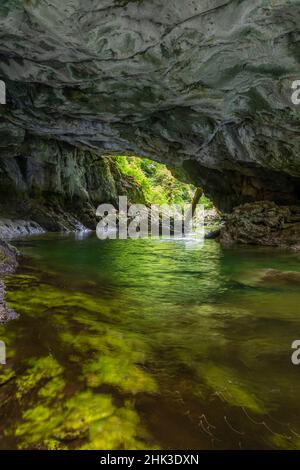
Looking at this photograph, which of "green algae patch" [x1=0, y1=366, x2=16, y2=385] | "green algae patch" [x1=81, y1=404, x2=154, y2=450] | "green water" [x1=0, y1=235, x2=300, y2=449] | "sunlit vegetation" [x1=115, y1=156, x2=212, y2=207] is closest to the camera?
"green algae patch" [x1=81, y1=404, x2=154, y2=450]

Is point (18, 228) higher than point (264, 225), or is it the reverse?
point (264, 225)

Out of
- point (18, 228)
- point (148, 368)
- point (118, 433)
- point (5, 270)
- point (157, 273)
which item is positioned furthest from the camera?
point (18, 228)

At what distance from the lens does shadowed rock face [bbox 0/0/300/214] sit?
5113 millimetres

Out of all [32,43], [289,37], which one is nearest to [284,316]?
[289,37]

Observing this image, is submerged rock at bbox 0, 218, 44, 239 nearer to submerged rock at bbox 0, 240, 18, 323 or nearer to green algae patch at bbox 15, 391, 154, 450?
submerged rock at bbox 0, 240, 18, 323

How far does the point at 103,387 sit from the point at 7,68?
7261 millimetres

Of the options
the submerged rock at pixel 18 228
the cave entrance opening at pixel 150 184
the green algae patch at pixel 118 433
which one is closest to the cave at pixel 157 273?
the green algae patch at pixel 118 433

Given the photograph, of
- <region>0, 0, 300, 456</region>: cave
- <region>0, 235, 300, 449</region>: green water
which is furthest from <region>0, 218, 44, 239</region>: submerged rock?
<region>0, 235, 300, 449</region>: green water

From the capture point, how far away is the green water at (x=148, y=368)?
80.4 inches

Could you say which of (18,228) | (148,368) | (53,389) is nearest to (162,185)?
(18,228)

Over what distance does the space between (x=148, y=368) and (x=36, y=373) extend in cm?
89

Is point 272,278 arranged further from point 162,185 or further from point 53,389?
point 162,185

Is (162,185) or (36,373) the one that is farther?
(162,185)

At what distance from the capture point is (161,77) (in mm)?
7422
